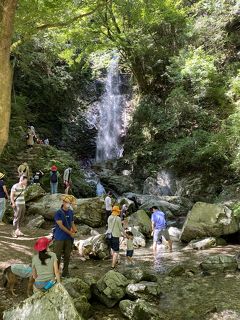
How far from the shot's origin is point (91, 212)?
14.1 m

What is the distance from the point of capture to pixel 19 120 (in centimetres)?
2012

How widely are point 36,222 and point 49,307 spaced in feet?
27.4

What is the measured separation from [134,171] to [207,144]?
6127mm

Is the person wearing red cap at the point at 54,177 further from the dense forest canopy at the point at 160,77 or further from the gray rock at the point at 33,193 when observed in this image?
the dense forest canopy at the point at 160,77

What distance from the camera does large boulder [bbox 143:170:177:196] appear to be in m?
19.7

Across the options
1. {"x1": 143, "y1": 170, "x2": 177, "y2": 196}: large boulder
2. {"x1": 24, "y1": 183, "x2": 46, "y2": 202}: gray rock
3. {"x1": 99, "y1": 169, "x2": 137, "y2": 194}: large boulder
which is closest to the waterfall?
{"x1": 99, "y1": 169, "x2": 137, "y2": 194}: large boulder

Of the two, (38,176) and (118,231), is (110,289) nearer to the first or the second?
(118,231)

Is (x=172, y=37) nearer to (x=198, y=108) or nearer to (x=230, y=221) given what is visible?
(x=198, y=108)

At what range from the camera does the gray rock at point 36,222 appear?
1256 centimetres

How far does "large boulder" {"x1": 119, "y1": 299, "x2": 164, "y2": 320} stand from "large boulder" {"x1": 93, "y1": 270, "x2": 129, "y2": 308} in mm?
327

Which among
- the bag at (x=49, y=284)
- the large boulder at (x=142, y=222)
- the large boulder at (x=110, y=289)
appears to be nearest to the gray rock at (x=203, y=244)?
the large boulder at (x=142, y=222)

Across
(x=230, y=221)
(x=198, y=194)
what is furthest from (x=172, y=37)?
(x=230, y=221)

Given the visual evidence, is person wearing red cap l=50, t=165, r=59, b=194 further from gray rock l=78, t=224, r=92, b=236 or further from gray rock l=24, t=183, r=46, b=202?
gray rock l=78, t=224, r=92, b=236

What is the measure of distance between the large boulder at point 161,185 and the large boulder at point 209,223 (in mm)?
6857
